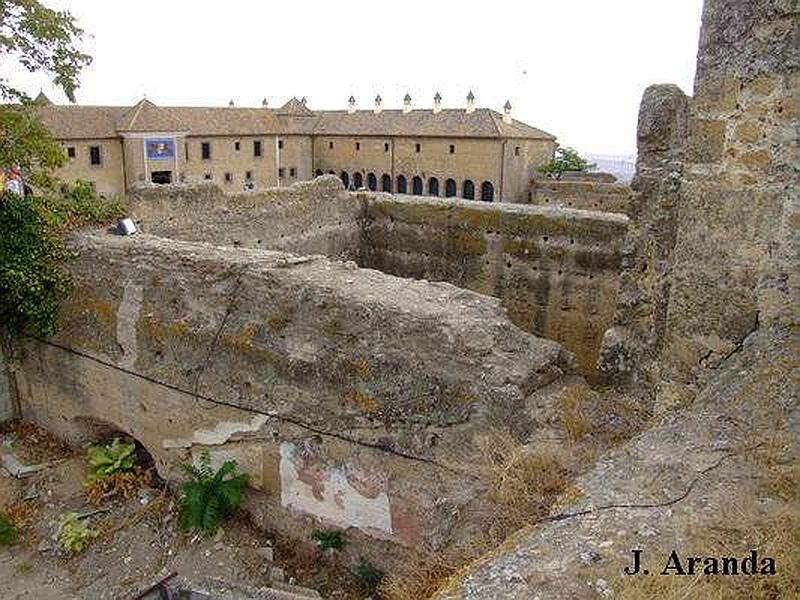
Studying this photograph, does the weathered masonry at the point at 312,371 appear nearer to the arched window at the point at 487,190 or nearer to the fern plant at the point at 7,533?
the fern plant at the point at 7,533

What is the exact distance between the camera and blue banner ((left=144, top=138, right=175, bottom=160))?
110ft

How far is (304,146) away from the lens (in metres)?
40.7

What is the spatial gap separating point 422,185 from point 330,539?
3061 cm

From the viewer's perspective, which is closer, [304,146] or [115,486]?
[115,486]

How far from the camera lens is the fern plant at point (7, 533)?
317 inches

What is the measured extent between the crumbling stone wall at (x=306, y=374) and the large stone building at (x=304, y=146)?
2551 cm

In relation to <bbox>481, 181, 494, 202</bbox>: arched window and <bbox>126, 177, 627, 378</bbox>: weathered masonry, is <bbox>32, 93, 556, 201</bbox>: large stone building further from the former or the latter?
<bbox>126, 177, 627, 378</bbox>: weathered masonry

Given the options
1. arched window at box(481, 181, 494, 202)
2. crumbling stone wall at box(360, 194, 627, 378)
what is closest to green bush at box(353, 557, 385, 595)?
crumbling stone wall at box(360, 194, 627, 378)

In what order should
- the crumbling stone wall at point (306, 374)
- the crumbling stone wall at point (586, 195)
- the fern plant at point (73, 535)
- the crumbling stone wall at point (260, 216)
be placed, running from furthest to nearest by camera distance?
the crumbling stone wall at point (586, 195), the crumbling stone wall at point (260, 216), the fern plant at point (73, 535), the crumbling stone wall at point (306, 374)

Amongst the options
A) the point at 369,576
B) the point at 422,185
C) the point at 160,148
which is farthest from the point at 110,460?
the point at 422,185

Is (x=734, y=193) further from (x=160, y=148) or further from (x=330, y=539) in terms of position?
(x=160, y=148)

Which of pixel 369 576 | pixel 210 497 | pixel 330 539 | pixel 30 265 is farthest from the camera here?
pixel 30 265

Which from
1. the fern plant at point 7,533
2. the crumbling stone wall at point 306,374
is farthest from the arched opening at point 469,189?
the fern plant at point 7,533

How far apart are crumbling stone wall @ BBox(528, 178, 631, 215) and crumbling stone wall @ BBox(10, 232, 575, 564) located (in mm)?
13421
